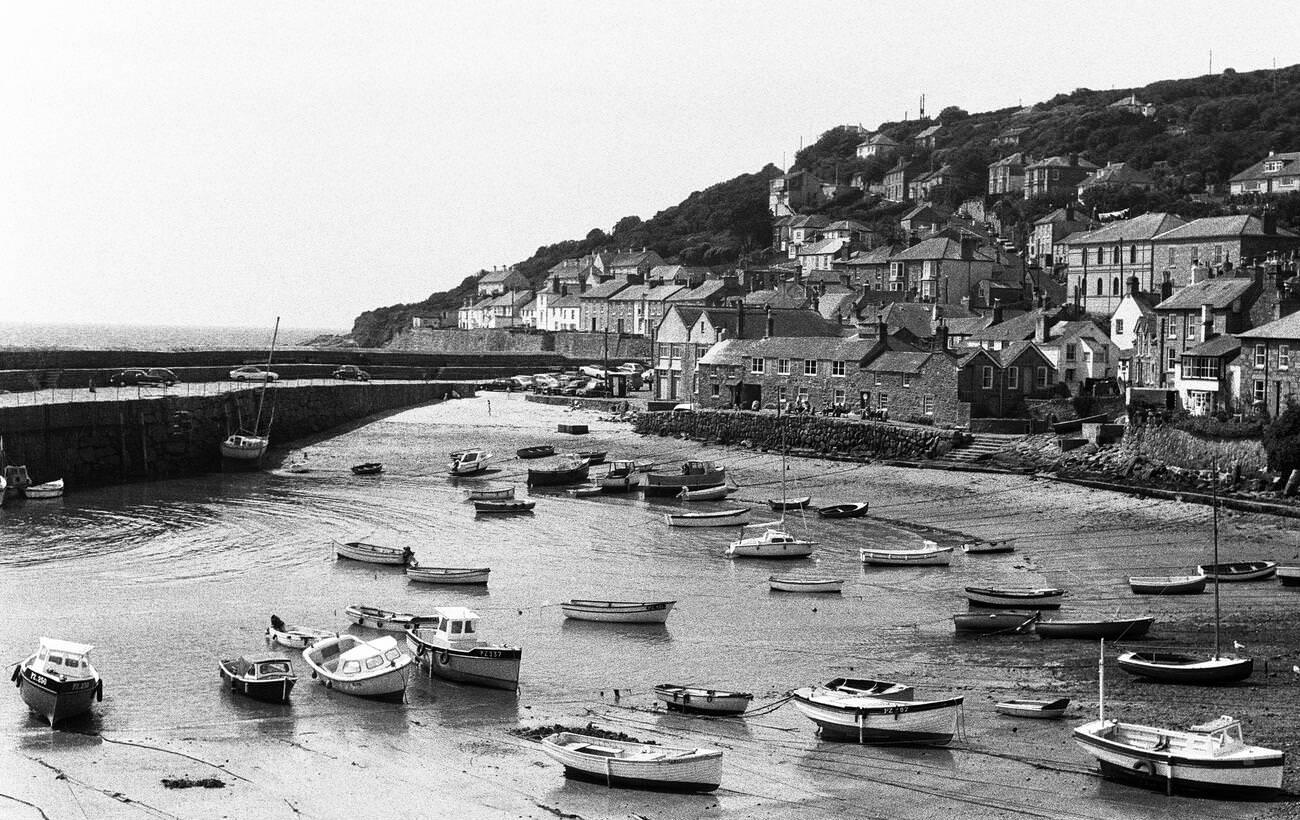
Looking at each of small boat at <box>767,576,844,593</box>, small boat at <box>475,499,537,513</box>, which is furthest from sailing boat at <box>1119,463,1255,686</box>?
small boat at <box>475,499,537,513</box>

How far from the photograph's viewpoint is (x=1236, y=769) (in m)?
22.2

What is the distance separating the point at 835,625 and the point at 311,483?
3340cm

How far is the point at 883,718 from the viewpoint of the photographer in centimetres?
2534

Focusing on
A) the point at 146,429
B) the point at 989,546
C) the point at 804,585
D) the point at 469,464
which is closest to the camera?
the point at 804,585

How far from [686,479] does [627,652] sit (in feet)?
87.6

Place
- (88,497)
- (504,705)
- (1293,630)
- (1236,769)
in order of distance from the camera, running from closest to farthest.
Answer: (1236,769) < (504,705) < (1293,630) < (88,497)

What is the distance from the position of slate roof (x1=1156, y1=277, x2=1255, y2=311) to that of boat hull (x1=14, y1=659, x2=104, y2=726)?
52.3m

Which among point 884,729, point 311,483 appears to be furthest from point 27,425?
point 884,729

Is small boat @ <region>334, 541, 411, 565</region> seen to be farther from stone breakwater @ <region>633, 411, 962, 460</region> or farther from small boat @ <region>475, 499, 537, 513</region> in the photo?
stone breakwater @ <region>633, 411, 962, 460</region>

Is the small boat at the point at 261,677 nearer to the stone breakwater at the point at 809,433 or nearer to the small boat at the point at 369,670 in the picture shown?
the small boat at the point at 369,670

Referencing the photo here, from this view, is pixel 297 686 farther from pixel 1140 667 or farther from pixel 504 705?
pixel 1140 667

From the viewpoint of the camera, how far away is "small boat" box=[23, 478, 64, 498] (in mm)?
54969

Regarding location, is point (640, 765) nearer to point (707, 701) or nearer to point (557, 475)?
point (707, 701)

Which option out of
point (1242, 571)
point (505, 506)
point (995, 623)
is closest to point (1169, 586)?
point (1242, 571)
